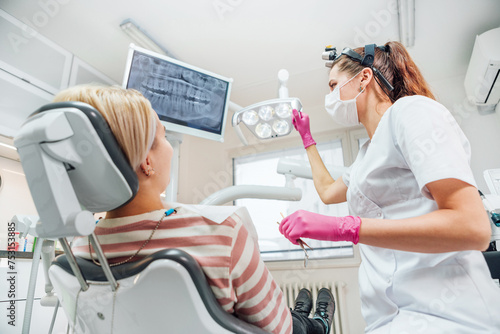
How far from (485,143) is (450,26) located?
1191 millimetres

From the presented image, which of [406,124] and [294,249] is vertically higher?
[406,124]

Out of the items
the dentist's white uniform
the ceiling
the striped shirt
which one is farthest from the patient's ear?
the ceiling

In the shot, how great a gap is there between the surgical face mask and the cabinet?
2133 millimetres

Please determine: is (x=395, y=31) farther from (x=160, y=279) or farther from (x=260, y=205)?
(x=160, y=279)

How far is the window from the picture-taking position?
3264 mm

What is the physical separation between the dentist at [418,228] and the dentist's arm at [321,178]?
0.34m

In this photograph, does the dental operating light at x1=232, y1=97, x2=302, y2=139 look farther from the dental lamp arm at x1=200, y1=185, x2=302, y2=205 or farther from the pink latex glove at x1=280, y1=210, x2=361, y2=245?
the pink latex glove at x1=280, y1=210, x2=361, y2=245

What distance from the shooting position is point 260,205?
3.67 meters

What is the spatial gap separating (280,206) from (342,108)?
2336mm

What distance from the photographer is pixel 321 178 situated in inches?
60.6

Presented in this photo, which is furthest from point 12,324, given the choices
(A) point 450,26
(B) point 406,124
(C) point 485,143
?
(C) point 485,143

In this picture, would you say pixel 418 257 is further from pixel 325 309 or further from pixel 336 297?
pixel 336 297

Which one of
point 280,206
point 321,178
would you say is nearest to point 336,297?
point 280,206

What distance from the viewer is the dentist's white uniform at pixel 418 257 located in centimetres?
75
